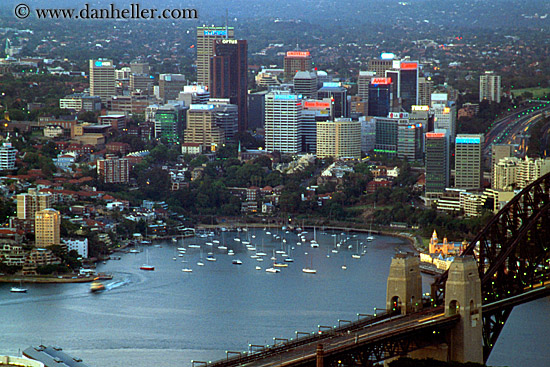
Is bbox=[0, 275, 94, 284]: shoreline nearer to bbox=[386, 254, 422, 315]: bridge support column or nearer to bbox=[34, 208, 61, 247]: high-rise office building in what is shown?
bbox=[34, 208, 61, 247]: high-rise office building

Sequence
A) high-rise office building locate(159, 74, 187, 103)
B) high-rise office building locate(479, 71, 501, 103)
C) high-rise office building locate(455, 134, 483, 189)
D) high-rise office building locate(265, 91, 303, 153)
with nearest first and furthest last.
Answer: high-rise office building locate(455, 134, 483, 189) → high-rise office building locate(265, 91, 303, 153) → high-rise office building locate(479, 71, 501, 103) → high-rise office building locate(159, 74, 187, 103)

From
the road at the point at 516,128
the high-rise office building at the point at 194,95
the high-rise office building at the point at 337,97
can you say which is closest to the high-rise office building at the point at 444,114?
the road at the point at 516,128

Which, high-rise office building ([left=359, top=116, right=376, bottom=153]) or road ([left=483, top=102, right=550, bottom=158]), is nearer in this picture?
road ([left=483, top=102, right=550, bottom=158])

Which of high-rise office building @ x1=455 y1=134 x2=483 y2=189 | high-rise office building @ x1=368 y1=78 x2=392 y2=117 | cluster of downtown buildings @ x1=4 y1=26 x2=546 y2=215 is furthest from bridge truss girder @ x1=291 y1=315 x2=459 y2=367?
high-rise office building @ x1=368 y1=78 x2=392 y2=117

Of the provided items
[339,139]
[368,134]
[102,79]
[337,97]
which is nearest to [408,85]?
[337,97]

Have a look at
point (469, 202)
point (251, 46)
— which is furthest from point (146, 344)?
point (251, 46)

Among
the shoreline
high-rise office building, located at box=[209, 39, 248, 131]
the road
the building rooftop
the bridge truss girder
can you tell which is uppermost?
high-rise office building, located at box=[209, 39, 248, 131]

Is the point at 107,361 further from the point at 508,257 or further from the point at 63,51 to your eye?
the point at 63,51
